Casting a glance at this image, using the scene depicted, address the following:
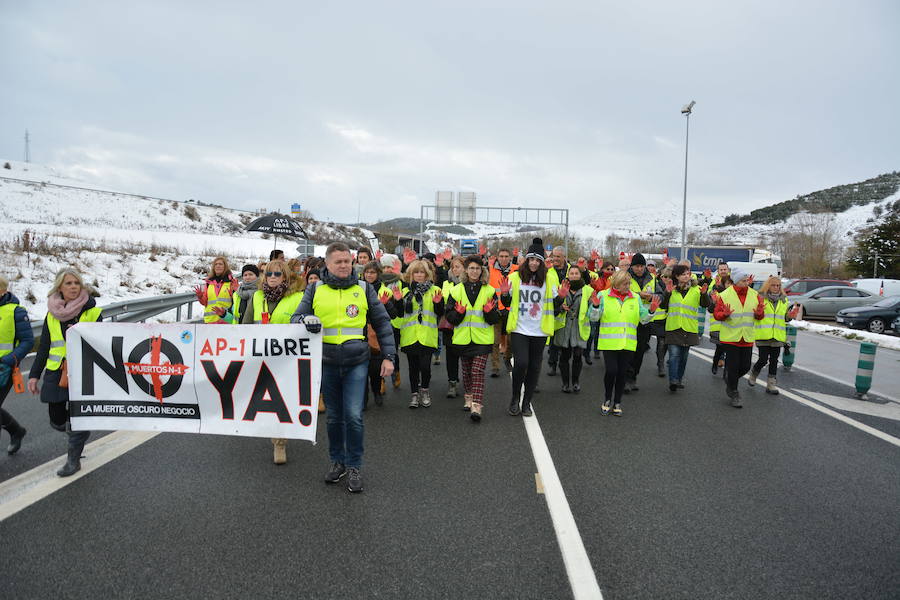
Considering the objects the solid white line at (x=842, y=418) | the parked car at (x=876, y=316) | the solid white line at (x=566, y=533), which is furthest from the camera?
the parked car at (x=876, y=316)

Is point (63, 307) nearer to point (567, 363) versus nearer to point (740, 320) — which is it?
point (567, 363)

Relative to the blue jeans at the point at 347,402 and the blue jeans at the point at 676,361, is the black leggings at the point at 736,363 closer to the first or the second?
the blue jeans at the point at 676,361

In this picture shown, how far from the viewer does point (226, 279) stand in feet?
27.3

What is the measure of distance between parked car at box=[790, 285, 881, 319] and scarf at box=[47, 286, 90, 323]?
24599mm

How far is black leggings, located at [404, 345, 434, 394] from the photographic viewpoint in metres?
7.24

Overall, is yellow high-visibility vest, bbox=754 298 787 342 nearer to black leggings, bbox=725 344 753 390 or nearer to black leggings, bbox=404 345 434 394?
black leggings, bbox=725 344 753 390

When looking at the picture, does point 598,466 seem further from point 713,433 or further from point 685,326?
point 685,326

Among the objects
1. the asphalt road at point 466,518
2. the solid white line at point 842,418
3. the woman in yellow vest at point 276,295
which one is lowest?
the solid white line at point 842,418

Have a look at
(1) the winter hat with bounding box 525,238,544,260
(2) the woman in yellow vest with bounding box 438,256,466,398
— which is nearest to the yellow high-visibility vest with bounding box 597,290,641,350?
(1) the winter hat with bounding box 525,238,544,260

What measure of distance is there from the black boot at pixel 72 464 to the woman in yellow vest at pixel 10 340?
0.76 metres

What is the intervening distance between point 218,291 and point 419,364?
124 inches

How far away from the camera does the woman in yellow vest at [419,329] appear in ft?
23.6

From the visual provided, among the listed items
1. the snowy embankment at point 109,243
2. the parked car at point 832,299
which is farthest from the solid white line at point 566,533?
the parked car at point 832,299

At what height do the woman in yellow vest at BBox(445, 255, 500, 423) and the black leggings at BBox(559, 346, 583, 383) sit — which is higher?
the woman in yellow vest at BBox(445, 255, 500, 423)
